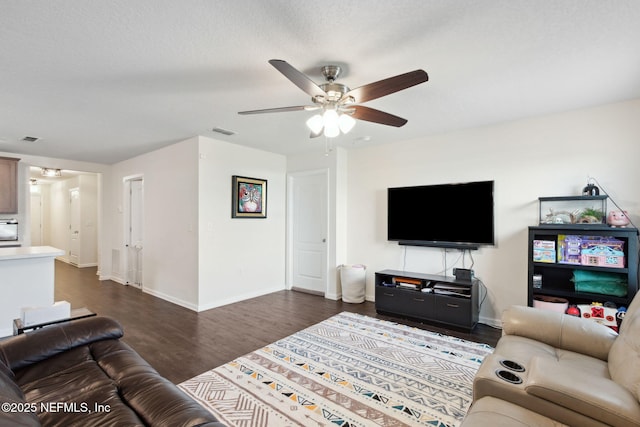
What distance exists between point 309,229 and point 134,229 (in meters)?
3.40

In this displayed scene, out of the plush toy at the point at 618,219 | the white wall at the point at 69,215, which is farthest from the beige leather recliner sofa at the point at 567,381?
the white wall at the point at 69,215

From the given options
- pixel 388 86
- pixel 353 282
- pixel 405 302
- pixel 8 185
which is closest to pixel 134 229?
pixel 8 185

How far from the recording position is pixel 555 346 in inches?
78.4

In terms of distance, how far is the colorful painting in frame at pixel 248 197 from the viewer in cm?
462

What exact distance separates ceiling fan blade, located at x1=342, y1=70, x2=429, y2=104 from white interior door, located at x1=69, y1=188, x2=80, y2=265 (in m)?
8.71

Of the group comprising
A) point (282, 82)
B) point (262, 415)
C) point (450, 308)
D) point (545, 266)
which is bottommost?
point (262, 415)

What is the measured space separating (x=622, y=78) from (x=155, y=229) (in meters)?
5.96

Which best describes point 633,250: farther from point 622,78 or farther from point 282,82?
point 282,82

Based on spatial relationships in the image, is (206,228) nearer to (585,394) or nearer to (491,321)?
(491,321)

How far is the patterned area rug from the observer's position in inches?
78.3

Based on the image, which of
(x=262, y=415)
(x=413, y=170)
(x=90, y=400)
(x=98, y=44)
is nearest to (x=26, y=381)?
(x=90, y=400)

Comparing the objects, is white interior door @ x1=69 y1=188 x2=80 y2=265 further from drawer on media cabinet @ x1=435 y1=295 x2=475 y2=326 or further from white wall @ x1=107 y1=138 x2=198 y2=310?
drawer on media cabinet @ x1=435 y1=295 x2=475 y2=326

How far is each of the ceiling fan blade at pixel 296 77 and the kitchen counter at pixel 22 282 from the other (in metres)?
3.43

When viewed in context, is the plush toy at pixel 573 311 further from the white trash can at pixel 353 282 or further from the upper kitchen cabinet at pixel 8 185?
the upper kitchen cabinet at pixel 8 185
